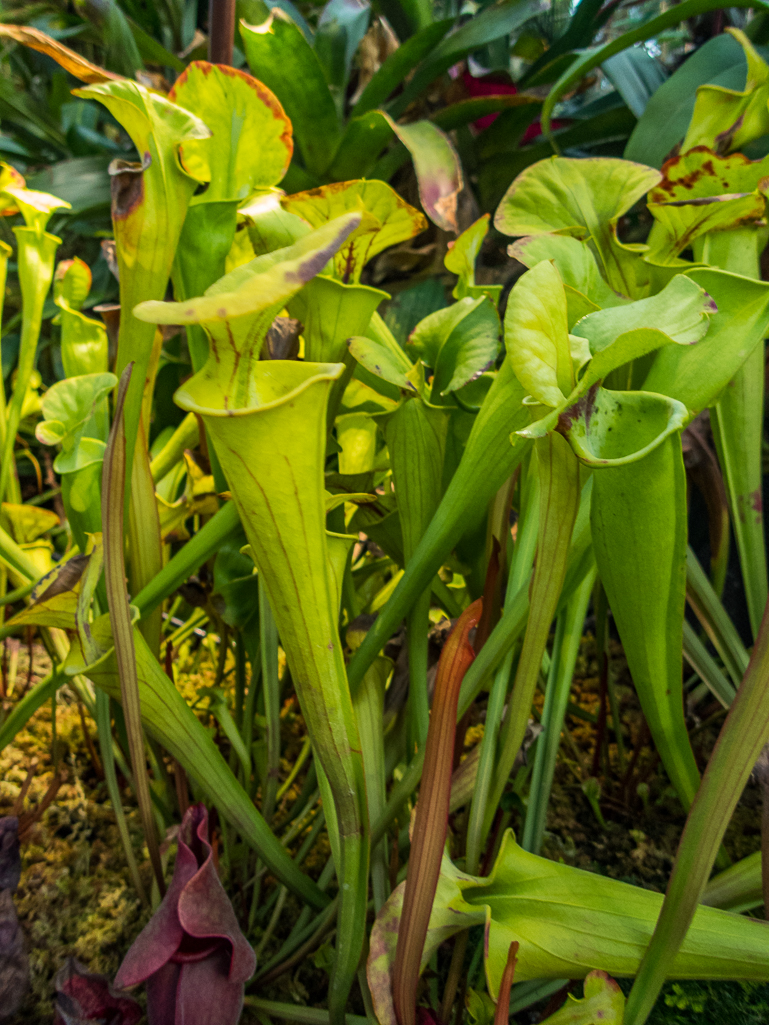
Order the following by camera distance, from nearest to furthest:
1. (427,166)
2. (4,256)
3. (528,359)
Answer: (528,359), (4,256), (427,166)

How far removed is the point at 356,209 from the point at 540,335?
211 millimetres

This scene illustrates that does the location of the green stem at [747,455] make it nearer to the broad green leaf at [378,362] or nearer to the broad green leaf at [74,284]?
the broad green leaf at [378,362]

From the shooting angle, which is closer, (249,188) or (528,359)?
(528,359)

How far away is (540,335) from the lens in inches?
9.9

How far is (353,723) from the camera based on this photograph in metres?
0.33

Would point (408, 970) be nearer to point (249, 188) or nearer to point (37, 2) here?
point (249, 188)

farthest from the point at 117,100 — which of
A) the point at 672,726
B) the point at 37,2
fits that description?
the point at 37,2

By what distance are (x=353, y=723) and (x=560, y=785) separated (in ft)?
1.36

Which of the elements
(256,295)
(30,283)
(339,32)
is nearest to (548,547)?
(256,295)

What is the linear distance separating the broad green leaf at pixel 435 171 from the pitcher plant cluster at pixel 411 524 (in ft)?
1.19

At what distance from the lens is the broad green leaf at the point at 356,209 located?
41 centimetres

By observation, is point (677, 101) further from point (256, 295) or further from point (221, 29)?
point (256, 295)

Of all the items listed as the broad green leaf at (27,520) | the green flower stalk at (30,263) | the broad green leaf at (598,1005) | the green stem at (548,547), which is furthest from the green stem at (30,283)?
the broad green leaf at (598,1005)

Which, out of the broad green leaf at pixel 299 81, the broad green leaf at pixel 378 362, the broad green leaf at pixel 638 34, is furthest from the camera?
the broad green leaf at pixel 299 81
